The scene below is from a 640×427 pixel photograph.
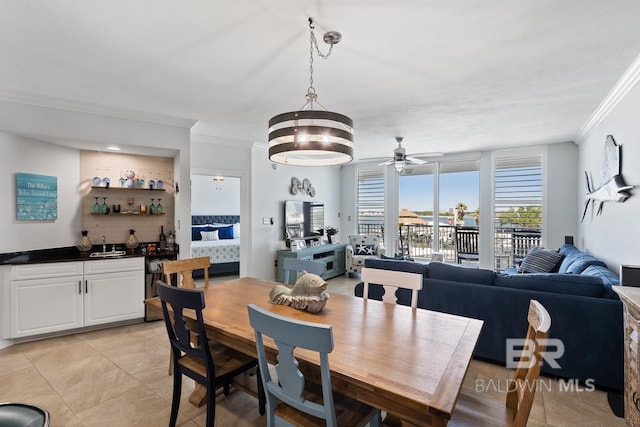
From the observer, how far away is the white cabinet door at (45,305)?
321 centimetres

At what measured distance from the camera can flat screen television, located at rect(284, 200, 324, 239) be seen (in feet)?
19.6

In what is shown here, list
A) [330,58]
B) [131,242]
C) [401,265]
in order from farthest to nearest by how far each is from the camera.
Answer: [131,242], [401,265], [330,58]

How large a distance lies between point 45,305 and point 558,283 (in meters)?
5.09

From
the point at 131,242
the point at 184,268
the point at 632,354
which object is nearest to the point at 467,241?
the point at 632,354

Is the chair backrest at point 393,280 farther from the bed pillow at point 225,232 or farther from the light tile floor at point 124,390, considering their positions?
the bed pillow at point 225,232

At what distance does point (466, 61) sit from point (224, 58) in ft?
6.27

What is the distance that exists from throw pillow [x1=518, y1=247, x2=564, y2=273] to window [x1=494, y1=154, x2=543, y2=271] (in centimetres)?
140

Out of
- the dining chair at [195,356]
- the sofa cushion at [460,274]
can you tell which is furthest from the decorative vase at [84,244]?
the sofa cushion at [460,274]

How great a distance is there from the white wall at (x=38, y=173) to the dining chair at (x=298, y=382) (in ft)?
12.1

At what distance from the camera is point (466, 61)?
2.44 meters

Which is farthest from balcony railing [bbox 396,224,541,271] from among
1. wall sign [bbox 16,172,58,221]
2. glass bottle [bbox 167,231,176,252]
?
wall sign [bbox 16,172,58,221]

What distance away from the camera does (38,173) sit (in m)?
3.63

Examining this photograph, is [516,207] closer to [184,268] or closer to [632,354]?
[632,354]

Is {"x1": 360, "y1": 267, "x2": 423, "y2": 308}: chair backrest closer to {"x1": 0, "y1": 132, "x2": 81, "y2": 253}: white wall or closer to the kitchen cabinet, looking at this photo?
the kitchen cabinet
